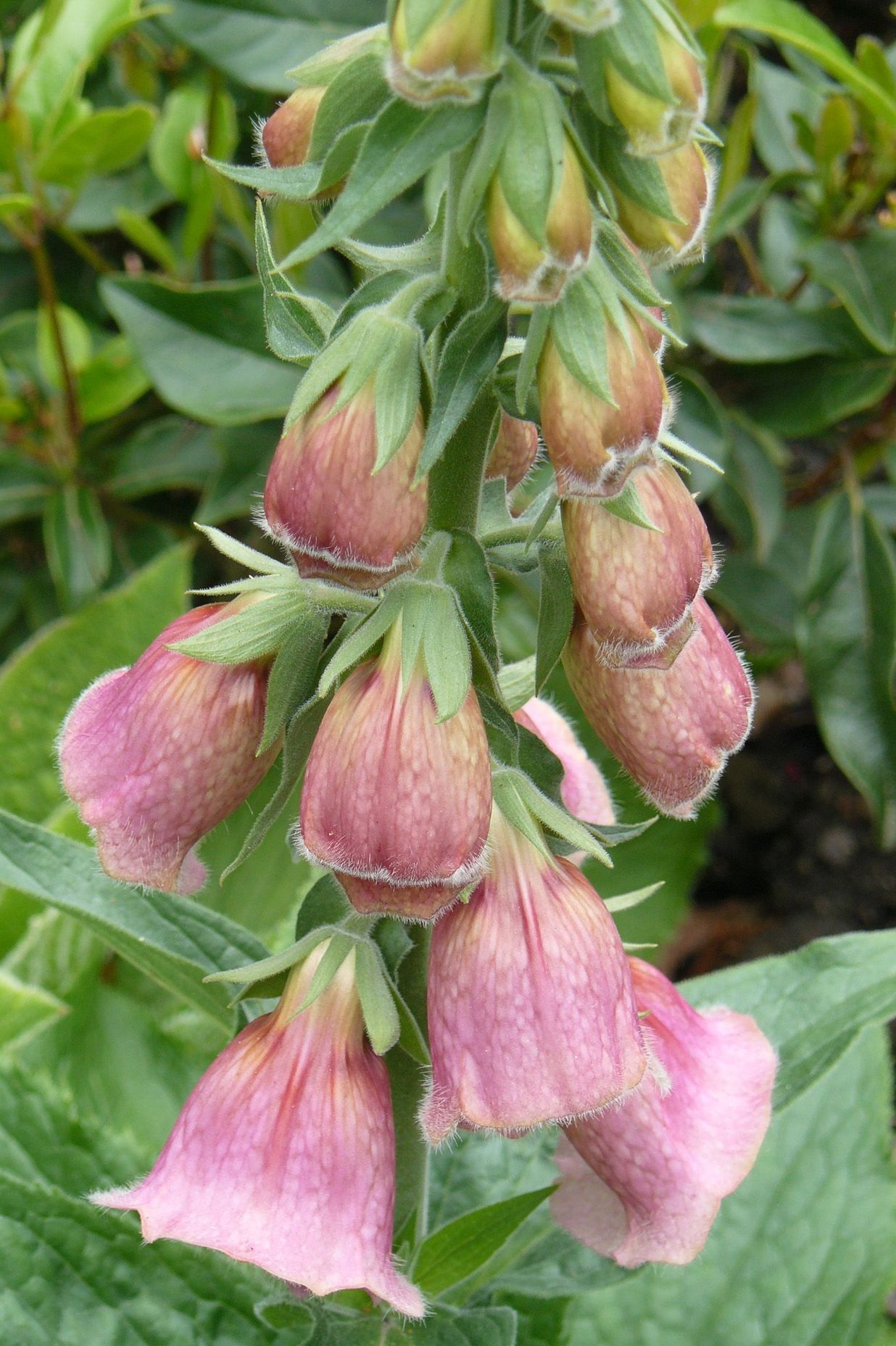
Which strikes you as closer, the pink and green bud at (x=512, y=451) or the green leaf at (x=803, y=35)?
the pink and green bud at (x=512, y=451)

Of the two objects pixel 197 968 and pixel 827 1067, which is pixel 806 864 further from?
pixel 197 968

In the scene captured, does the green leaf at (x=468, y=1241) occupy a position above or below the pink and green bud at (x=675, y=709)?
below

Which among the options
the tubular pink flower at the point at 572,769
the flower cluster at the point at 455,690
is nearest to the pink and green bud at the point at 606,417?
the flower cluster at the point at 455,690

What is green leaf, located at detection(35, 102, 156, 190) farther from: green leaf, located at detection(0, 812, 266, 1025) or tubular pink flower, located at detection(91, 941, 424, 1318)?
tubular pink flower, located at detection(91, 941, 424, 1318)

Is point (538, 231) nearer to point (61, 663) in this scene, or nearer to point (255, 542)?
point (61, 663)

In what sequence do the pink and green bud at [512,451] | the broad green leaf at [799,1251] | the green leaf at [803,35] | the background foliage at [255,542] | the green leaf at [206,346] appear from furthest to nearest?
the green leaf at [206,346] → the green leaf at [803,35] → the broad green leaf at [799,1251] → the background foliage at [255,542] → the pink and green bud at [512,451]

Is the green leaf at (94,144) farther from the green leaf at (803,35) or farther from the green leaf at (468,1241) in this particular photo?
the green leaf at (468,1241)

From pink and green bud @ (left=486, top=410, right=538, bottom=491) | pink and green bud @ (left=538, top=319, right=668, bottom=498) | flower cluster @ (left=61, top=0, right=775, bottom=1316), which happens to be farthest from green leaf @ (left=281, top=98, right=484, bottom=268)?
pink and green bud @ (left=486, top=410, right=538, bottom=491)
